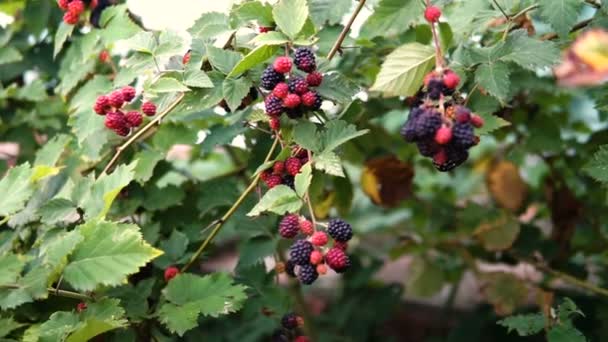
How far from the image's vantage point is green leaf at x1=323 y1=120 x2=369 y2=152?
1.27 m

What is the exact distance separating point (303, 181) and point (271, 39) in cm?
24

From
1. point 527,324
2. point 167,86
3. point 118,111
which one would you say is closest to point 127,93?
point 118,111

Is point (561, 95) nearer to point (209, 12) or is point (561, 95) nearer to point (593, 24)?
point (593, 24)

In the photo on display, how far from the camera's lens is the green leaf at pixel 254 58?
1258 mm

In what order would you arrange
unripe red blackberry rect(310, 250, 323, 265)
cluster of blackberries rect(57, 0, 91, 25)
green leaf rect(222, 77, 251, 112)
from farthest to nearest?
cluster of blackberries rect(57, 0, 91, 25), green leaf rect(222, 77, 251, 112), unripe red blackberry rect(310, 250, 323, 265)

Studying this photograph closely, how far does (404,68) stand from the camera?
47.7 inches

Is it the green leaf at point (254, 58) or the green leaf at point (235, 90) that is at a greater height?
the green leaf at point (254, 58)

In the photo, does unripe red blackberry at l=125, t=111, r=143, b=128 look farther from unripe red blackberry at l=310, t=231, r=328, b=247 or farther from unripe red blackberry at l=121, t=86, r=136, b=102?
unripe red blackberry at l=310, t=231, r=328, b=247

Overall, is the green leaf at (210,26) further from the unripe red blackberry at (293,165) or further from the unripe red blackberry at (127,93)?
the unripe red blackberry at (293,165)

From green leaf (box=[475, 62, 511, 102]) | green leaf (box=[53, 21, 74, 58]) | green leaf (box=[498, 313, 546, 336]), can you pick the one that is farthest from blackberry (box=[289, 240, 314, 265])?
green leaf (box=[53, 21, 74, 58])

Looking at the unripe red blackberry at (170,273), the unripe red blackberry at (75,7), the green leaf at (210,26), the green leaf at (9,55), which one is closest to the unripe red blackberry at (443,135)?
the green leaf at (210,26)

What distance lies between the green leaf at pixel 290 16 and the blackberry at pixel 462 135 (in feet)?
1.12

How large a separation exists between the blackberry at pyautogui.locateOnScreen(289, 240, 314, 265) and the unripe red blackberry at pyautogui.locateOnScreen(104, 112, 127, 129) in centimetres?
44

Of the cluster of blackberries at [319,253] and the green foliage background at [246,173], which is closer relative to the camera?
the cluster of blackberries at [319,253]
